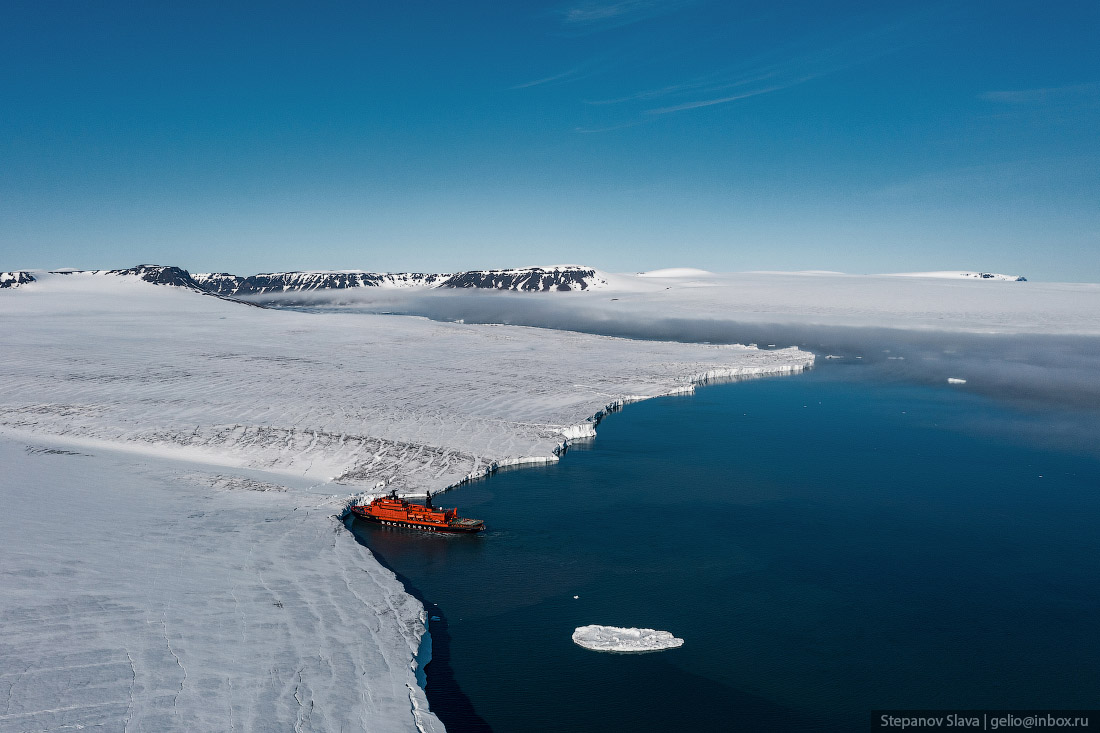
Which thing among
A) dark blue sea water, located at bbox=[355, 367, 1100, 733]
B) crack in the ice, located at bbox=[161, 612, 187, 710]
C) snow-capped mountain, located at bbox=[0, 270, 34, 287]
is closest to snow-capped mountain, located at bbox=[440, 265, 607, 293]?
snow-capped mountain, located at bbox=[0, 270, 34, 287]

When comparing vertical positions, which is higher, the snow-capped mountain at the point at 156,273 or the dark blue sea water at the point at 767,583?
the snow-capped mountain at the point at 156,273

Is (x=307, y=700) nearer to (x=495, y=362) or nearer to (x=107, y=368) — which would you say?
(x=107, y=368)

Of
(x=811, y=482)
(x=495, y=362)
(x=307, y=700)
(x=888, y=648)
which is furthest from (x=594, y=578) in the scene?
(x=495, y=362)

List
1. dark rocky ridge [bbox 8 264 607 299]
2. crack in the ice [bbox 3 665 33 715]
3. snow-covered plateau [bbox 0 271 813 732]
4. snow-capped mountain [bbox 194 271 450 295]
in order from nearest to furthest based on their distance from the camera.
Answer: crack in the ice [bbox 3 665 33 715] → snow-covered plateau [bbox 0 271 813 732] → dark rocky ridge [bbox 8 264 607 299] → snow-capped mountain [bbox 194 271 450 295]

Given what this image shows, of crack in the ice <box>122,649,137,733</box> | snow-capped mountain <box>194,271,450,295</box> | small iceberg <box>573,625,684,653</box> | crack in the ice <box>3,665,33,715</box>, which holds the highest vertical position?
snow-capped mountain <box>194,271,450,295</box>

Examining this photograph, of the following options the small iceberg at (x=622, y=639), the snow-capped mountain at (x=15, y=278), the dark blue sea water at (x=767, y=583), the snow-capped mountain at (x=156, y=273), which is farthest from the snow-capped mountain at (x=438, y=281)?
the small iceberg at (x=622, y=639)

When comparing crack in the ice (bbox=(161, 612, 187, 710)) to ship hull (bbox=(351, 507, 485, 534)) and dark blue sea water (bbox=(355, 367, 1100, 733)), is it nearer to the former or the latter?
dark blue sea water (bbox=(355, 367, 1100, 733))

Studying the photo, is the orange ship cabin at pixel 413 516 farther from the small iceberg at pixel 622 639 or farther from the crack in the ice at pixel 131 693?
the crack in the ice at pixel 131 693
